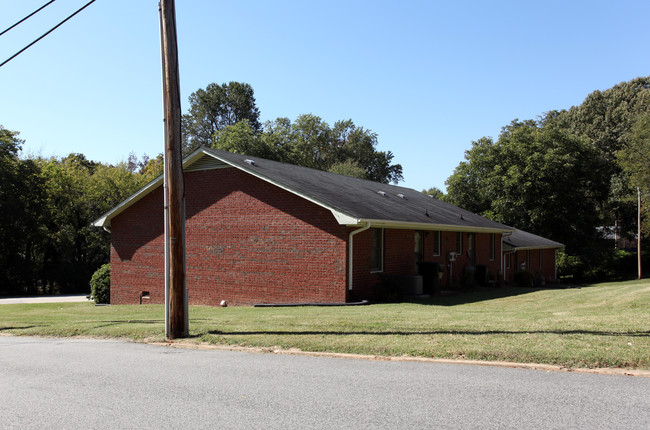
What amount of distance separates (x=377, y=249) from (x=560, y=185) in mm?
30053

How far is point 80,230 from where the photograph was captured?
141 feet

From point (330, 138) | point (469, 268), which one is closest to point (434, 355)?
point (469, 268)

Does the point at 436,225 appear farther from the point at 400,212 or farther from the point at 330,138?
the point at 330,138

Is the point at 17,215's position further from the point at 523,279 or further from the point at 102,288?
the point at 523,279

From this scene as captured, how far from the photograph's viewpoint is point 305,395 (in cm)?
617

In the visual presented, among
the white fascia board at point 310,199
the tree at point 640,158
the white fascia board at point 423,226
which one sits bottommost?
the white fascia board at point 423,226

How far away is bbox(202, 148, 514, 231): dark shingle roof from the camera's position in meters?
17.4

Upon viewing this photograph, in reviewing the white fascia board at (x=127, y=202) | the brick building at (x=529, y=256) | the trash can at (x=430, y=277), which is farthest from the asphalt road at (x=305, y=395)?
the brick building at (x=529, y=256)

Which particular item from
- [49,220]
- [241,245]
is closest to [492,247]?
[241,245]

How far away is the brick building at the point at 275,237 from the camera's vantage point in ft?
56.6

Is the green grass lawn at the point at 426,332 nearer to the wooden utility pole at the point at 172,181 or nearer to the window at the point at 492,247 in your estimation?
the wooden utility pole at the point at 172,181

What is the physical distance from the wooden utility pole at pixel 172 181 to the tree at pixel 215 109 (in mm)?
61119

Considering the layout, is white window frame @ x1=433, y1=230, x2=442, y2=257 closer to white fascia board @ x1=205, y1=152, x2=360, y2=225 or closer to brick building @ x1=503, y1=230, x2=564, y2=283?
white fascia board @ x1=205, y1=152, x2=360, y2=225

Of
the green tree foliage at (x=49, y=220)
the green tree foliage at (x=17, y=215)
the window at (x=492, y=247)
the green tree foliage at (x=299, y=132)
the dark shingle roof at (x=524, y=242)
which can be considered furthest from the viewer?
the green tree foliage at (x=299, y=132)
